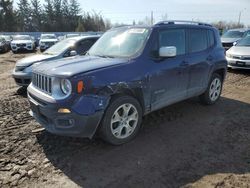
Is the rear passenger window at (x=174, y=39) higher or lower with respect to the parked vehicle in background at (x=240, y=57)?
higher

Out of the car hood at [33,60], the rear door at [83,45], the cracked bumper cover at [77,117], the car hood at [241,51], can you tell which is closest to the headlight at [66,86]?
the cracked bumper cover at [77,117]

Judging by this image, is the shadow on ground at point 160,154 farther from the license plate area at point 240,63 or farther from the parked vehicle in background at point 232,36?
the parked vehicle in background at point 232,36

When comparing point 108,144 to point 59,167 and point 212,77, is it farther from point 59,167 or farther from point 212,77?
point 212,77

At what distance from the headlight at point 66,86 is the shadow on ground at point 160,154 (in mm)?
979

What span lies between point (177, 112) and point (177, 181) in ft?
8.64

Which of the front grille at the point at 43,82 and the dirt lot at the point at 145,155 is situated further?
the front grille at the point at 43,82

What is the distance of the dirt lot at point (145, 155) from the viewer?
335cm

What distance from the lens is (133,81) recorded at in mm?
4168

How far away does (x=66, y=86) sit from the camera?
12.3 feet

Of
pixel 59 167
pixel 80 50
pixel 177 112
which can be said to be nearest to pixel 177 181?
pixel 59 167

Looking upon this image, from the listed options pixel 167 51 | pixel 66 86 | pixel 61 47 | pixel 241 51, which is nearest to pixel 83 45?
pixel 61 47

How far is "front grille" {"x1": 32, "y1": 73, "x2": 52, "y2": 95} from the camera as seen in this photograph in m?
3.96

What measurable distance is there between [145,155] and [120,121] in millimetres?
668

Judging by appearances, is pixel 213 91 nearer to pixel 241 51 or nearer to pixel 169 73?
pixel 169 73
